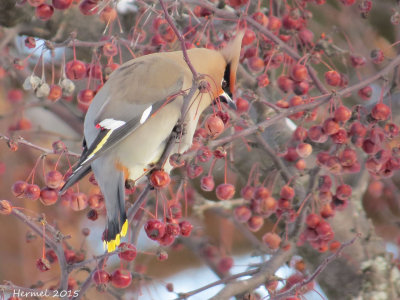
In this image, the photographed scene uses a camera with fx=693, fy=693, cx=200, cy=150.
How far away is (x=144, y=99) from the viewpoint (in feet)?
8.28

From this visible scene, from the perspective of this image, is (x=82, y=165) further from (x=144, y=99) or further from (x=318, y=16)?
(x=318, y=16)

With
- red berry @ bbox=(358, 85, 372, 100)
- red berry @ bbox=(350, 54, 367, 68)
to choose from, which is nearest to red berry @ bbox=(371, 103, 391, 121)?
red berry @ bbox=(358, 85, 372, 100)

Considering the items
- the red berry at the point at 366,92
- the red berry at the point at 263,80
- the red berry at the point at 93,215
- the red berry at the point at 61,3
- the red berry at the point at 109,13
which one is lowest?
the red berry at the point at 93,215

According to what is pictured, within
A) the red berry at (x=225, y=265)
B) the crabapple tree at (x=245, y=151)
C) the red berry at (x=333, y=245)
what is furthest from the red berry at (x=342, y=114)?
the red berry at (x=225, y=265)

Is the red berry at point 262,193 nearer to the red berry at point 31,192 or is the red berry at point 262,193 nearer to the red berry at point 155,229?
the red berry at point 155,229

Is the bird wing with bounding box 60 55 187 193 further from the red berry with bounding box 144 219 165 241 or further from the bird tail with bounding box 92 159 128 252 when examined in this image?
the red berry with bounding box 144 219 165 241

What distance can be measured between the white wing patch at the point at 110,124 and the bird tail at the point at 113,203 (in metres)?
0.15

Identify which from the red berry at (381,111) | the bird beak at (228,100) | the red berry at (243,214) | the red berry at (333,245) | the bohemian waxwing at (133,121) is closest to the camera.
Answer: the bohemian waxwing at (133,121)

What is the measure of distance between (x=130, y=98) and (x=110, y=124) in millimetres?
152

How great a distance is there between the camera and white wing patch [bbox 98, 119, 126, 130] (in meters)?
2.40

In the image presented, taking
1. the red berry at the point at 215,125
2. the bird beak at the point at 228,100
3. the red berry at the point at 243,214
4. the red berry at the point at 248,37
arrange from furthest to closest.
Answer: the red berry at the point at 243,214, the red berry at the point at 248,37, the bird beak at the point at 228,100, the red berry at the point at 215,125

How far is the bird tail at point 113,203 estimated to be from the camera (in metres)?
2.26

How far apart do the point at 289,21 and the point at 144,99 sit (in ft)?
2.79

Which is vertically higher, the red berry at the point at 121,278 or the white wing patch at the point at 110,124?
the white wing patch at the point at 110,124
